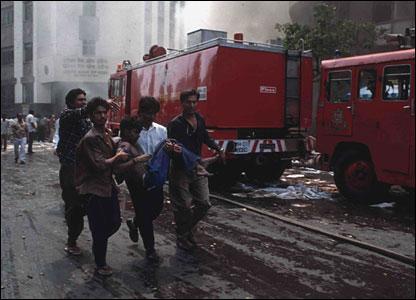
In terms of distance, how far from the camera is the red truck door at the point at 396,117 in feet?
20.5

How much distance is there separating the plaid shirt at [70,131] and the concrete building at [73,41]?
45.6ft

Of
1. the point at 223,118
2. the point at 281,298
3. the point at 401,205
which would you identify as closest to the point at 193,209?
the point at 281,298

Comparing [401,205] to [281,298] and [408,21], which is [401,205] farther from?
[408,21]

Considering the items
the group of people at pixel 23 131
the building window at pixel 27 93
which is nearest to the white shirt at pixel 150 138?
the group of people at pixel 23 131

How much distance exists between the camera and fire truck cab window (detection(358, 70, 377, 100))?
267 inches

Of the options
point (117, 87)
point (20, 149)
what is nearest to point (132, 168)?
point (117, 87)

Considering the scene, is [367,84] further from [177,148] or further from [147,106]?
[147,106]

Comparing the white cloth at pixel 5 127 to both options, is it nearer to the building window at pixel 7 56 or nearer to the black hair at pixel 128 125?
the black hair at pixel 128 125

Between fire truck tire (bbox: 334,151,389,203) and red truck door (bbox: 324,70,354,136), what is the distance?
0.42 m

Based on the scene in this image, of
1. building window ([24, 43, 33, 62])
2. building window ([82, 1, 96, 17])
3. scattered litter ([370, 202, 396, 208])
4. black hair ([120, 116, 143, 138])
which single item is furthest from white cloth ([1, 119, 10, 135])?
building window ([24, 43, 33, 62])

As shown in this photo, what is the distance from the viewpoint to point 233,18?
23.2 meters

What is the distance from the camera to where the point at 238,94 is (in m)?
7.85

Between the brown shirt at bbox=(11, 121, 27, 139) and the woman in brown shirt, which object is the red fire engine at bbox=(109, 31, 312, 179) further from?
the brown shirt at bbox=(11, 121, 27, 139)

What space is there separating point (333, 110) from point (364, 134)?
71 centimetres
